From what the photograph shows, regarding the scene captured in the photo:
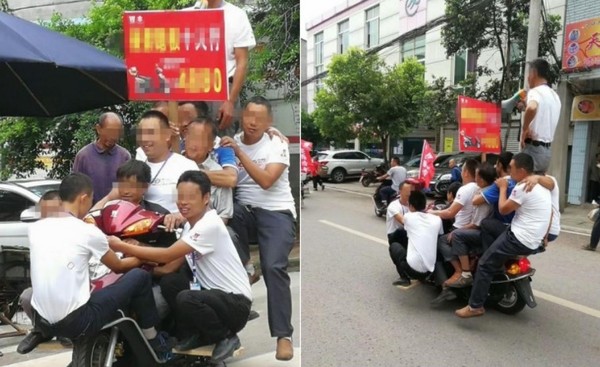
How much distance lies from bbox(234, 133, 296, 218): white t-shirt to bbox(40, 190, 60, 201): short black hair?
19.5 inches

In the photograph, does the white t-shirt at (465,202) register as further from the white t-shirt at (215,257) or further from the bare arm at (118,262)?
the bare arm at (118,262)

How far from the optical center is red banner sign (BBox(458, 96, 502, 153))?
9.05 feet

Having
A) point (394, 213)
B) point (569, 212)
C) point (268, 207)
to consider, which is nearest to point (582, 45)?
point (569, 212)

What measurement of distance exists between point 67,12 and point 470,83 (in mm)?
3053

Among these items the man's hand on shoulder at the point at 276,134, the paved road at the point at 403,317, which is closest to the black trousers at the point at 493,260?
the paved road at the point at 403,317

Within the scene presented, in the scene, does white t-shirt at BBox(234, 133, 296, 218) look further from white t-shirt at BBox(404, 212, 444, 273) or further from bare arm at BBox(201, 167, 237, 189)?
white t-shirt at BBox(404, 212, 444, 273)

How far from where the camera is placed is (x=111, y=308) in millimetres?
1344

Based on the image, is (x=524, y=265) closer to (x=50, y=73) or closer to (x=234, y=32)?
(x=234, y=32)

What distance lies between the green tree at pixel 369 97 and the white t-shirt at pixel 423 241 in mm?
749

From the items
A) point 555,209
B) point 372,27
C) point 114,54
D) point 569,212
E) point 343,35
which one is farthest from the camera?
point 569,212

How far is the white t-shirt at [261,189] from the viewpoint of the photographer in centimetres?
148

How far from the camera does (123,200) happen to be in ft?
4.68

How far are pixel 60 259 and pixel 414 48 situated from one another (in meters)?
1.94

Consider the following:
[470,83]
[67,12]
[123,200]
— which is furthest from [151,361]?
[470,83]
